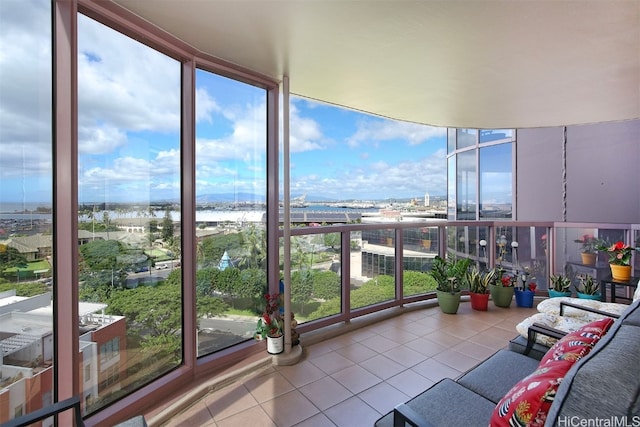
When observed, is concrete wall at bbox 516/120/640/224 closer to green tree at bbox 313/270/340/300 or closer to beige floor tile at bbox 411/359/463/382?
beige floor tile at bbox 411/359/463/382

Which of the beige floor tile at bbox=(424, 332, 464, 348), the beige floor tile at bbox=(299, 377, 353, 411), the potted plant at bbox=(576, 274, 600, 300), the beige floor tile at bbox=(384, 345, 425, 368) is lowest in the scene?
the beige floor tile at bbox=(299, 377, 353, 411)

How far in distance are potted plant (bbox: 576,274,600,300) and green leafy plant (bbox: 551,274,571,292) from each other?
0.12m

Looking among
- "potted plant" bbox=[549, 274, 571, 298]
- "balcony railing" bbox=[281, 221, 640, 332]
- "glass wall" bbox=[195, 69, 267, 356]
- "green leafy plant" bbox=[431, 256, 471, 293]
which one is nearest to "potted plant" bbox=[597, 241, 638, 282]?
"balcony railing" bbox=[281, 221, 640, 332]

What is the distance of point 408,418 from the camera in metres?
1.00

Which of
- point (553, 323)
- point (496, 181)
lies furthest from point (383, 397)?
point (496, 181)

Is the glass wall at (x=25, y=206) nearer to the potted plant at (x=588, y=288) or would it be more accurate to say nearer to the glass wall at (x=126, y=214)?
the glass wall at (x=126, y=214)

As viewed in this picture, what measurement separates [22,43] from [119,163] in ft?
2.19

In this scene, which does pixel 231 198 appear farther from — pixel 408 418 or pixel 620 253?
pixel 620 253

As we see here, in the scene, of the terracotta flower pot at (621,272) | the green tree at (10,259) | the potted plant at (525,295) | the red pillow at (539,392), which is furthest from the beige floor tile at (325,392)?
the terracotta flower pot at (621,272)

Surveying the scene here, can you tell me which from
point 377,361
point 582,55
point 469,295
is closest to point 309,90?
point 582,55

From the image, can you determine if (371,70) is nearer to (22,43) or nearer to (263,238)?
(263,238)

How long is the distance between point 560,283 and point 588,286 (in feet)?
0.86

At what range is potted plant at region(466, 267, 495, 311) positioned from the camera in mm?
3607

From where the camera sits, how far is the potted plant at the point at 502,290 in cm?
369
